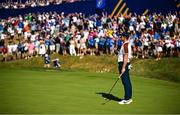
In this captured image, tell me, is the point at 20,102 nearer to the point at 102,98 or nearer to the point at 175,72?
the point at 102,98

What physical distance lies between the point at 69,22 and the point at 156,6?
8.00 meters

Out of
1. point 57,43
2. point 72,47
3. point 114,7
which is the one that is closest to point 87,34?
point 72,47

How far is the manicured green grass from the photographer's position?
40.0 feet

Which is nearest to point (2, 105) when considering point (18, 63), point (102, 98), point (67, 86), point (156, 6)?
point (102, 98)

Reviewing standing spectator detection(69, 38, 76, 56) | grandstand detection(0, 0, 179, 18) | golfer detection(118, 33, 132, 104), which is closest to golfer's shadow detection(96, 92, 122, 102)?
golfer detection(118, 33, 132, 104)

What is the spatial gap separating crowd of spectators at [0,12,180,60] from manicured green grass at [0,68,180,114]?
33.5 feet

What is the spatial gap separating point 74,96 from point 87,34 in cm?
1833

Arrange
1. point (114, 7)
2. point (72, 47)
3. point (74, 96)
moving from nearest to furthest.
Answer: point (74, 96) → point (72, 47) → point (114, 7)

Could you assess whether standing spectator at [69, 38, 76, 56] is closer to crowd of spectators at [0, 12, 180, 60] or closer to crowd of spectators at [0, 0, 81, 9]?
crowd of spectators at [0, 12, 180, 60]

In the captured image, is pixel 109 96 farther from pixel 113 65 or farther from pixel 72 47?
pixel 72 47

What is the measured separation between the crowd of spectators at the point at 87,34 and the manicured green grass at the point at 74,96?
10.2m

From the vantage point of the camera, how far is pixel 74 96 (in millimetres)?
14414

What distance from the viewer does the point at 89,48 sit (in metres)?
32.3

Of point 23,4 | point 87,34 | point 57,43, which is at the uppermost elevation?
point 23,4
